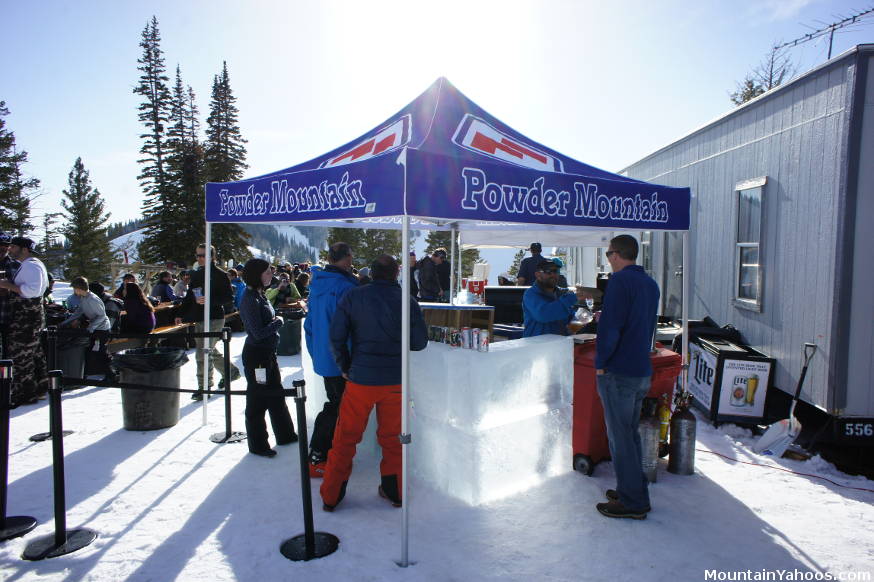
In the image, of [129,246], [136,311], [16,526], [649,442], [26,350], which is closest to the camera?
[16,526]

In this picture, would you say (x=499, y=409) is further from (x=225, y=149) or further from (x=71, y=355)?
(x=225, y=149)

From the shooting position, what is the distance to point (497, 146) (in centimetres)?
439

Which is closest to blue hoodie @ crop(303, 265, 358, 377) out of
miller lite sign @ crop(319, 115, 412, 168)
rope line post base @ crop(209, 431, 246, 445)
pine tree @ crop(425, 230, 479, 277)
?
miller lite sign @ crop(319, 115, 412, 168)

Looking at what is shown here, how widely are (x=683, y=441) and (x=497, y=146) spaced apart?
2.93 metres

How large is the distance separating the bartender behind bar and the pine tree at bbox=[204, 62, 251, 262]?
29.9 metres

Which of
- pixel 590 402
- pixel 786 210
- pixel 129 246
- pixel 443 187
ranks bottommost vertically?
pixel 590 402

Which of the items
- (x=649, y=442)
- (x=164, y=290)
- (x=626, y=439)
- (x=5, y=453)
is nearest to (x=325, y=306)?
(x=5, y=453)

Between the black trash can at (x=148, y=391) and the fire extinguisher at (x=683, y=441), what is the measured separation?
493 cm

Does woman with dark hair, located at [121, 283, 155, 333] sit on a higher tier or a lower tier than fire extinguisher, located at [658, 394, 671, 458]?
higher

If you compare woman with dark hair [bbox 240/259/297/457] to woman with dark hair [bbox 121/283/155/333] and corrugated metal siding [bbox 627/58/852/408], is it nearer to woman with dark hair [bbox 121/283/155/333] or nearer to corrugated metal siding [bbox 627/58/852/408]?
woman with dark hair [bbox 121/283/155/333]

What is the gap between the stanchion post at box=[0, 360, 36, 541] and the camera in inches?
130

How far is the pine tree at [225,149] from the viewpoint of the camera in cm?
3253

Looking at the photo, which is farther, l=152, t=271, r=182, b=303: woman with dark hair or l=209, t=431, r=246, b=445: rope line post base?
l=152, t=271, r=182, b=303: woman with dark hair

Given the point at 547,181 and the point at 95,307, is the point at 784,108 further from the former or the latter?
the point at 95,307
